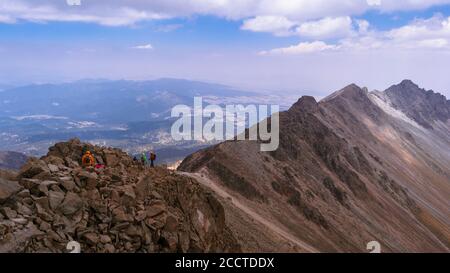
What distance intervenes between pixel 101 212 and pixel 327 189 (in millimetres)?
74569

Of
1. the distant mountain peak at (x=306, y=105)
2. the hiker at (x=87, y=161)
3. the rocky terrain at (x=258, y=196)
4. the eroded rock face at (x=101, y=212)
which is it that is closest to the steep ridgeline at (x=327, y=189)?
the rocky terrain at (x=258, y=196)

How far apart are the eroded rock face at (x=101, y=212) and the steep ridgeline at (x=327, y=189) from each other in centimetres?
1527

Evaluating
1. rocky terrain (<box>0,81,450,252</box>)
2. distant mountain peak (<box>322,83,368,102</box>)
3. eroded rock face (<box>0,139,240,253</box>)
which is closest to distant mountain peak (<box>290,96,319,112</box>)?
rocky terrain (<box>0,81,450,252</box>)

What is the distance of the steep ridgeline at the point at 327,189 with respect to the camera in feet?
228

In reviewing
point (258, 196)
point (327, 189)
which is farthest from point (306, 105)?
point (258, 196)

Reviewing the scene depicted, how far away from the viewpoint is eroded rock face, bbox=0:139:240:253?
737 inches

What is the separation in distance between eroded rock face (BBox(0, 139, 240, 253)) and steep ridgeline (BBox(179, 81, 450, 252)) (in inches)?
601

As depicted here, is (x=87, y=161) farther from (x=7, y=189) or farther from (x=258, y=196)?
(x=258, y=196)

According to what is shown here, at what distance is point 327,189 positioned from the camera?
8962cm

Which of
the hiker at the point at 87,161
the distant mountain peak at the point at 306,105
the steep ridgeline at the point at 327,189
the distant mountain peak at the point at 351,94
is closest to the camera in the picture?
the hiker at the point at 87,161

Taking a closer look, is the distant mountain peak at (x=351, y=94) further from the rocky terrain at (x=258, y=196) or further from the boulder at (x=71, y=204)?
the boulder at (x=71, y=204)
